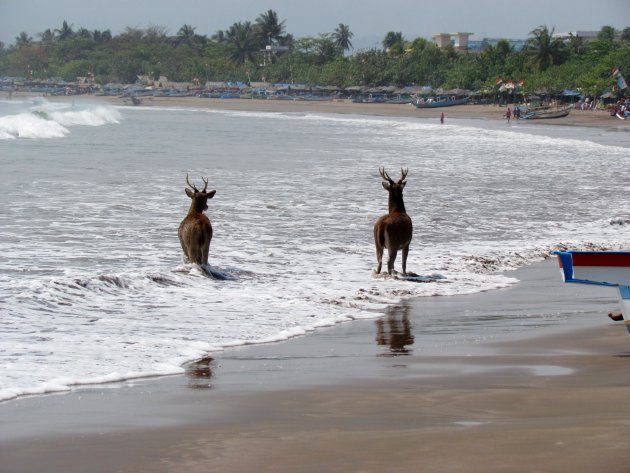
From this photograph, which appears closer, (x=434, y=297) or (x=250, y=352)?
(x=250, y=352)

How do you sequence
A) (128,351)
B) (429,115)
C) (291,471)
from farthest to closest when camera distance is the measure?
1. (429,115)
2. (128,351)
3. (291,471)

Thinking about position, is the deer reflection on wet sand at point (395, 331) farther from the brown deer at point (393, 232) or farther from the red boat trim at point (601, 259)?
the brown deer at point (393, 232)

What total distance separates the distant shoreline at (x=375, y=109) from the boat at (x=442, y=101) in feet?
2.75

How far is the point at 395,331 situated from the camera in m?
9.77

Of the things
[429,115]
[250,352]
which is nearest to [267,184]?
[250,352]

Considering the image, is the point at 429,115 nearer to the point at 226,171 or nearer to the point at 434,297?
the point at 226,171

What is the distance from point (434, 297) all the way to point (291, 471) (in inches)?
279

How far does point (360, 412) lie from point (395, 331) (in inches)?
135

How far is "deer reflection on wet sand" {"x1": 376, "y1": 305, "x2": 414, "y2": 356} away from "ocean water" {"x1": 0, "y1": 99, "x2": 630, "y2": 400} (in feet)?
1.14

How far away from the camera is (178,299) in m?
11.2

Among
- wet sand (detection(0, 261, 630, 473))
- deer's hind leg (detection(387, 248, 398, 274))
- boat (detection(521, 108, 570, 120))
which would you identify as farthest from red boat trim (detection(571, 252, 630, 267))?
boat (detection(521, 108, 570, 120))

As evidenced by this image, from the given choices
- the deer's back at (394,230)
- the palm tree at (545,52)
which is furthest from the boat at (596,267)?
the palm tree at (545,52)

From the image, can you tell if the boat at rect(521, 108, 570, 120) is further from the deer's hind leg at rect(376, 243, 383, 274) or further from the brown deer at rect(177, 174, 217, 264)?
the brown deer at rect(177, 174, 217, 264)

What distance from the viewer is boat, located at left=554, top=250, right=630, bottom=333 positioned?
778 centimetres
